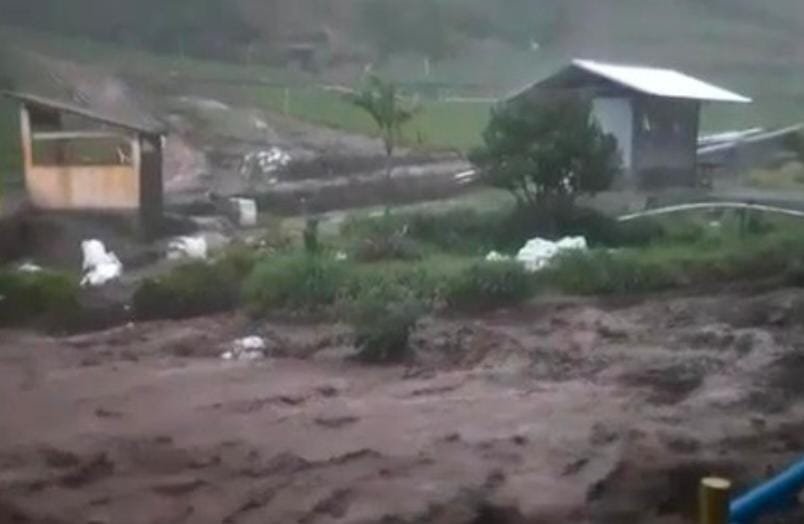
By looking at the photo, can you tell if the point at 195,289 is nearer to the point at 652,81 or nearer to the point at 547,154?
the point at 547,154

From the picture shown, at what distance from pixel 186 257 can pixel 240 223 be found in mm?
180

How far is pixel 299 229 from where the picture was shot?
10.0 feet

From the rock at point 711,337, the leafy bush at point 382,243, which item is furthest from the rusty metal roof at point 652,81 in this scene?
the rock at point 711,337

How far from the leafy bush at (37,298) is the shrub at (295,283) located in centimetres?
42

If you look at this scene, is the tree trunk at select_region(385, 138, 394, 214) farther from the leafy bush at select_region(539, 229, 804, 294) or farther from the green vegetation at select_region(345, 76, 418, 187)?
the leafy bush at select_region(539, 229, 804, 294)

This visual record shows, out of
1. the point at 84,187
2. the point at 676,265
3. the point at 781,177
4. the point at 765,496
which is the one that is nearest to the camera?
the point at 765,496

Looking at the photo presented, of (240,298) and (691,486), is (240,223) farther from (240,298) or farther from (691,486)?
(691,486)

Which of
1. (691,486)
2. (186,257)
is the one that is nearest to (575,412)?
(691,486)

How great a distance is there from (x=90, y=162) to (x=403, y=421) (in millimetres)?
996

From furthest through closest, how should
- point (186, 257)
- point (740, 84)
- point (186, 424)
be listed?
1. point (740, 84)
2. point (186, 257)
3. point (186, 424)

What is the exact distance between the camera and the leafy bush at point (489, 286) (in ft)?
10.0

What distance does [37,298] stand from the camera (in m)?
2.88

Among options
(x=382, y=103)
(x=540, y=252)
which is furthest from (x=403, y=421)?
(x=382, y=103)

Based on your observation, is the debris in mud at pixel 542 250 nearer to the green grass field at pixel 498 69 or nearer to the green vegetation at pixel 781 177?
the green grass field at pixel 498 69
